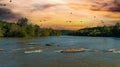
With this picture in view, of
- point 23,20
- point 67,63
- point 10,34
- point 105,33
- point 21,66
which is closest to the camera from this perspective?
point 21,66

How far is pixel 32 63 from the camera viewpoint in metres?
41.5

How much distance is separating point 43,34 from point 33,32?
60.9 ft

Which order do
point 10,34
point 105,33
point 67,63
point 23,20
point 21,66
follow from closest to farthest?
point 21,66, point 67,63, point 10,34, point 23,20, point 105,33

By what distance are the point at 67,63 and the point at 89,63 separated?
122 inches

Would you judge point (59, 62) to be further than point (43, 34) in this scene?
No

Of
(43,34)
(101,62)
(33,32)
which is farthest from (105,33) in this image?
(101,62)

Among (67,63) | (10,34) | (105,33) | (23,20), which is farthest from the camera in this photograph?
(105,33)

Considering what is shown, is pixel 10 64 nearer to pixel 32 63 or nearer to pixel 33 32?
pixel 32 63

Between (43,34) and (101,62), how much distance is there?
13802 centimetres

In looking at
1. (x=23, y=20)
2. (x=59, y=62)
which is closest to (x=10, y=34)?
(x=23, y=20)

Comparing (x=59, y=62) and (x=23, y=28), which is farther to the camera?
(x=23, y=28)

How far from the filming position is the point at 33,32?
16138cm

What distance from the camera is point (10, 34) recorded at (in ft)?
500

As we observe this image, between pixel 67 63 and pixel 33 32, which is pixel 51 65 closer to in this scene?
pixel 67 63
